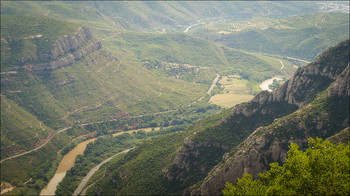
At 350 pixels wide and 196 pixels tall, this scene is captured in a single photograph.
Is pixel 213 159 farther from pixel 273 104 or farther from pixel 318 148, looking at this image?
pixel 318 148

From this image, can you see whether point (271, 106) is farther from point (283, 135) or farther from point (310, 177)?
point (310, 177)

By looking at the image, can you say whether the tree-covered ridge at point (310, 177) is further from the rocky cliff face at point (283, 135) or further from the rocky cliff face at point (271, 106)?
the rocky cliff face at point (271, 106)

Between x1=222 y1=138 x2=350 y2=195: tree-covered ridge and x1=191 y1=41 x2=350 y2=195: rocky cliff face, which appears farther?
x1=191 y1=41 x2=350 y2=195: rocky cliff face

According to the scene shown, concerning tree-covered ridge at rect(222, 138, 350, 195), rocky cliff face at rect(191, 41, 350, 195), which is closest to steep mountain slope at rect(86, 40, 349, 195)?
rocky cliff face at rect(191, 41, 350, 195)

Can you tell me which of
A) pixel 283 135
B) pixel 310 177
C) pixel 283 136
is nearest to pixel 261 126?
pixel 283 135

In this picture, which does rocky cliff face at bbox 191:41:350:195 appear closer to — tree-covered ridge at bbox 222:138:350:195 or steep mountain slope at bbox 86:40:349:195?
steep mountain slope at bbox 86:40:349:195

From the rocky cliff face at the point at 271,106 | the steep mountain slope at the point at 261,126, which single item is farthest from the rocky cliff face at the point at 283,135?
the rocky cliff face at the point at 271,106
